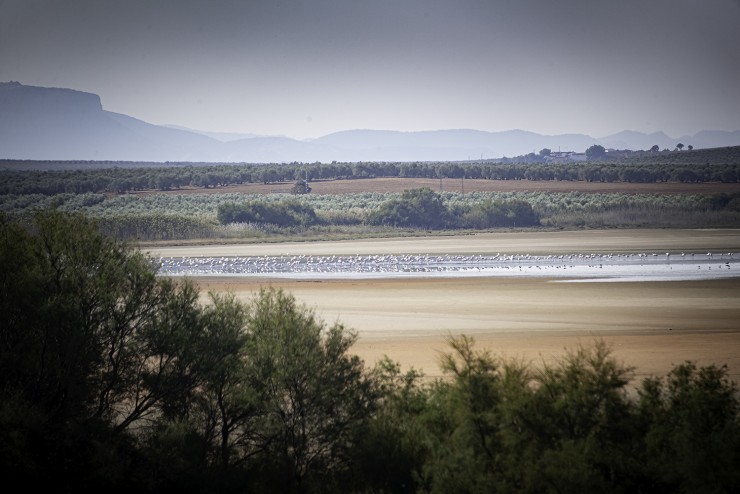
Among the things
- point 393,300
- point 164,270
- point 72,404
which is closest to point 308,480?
point 72,404

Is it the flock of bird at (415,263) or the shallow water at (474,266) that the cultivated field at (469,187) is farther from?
the shallow water at (474,266)

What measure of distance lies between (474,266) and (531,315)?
47.3ft

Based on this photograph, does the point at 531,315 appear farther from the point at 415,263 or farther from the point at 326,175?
the point at 326,175

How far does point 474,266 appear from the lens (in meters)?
45.6

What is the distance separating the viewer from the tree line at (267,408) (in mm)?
13547

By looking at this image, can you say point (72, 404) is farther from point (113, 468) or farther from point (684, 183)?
point (684, 183)

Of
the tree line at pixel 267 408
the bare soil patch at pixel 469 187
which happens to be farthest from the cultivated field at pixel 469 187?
the tree line at pixel 267 408

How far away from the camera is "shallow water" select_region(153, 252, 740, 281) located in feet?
137

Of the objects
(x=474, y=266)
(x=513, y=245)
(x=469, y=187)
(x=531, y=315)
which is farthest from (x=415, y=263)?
(x=469, y=187)

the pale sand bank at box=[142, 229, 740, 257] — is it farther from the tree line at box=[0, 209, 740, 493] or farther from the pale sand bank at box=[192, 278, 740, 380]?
the tree line at box=[0, 209, 740, 493]

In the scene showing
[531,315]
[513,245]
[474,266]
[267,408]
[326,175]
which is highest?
[267,408]

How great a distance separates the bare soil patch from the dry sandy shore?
175ft

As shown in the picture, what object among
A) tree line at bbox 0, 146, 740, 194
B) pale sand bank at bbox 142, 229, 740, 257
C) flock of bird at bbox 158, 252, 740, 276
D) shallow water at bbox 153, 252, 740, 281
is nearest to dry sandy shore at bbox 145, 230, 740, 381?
shallow water at bbox 153, 252, 740, 281

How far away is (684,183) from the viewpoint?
95.3 meters
